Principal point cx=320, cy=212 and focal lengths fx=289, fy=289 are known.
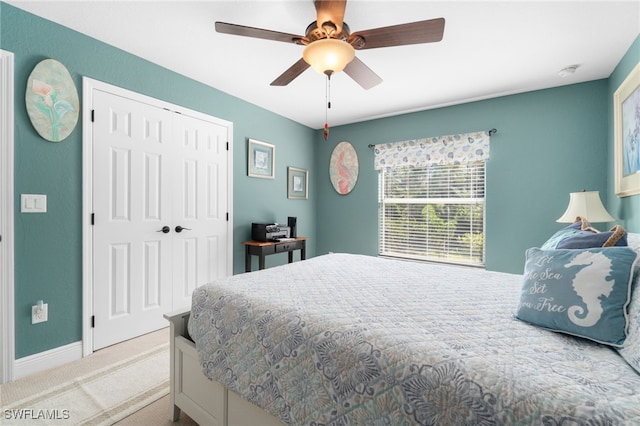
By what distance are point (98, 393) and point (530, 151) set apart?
14.3 feet

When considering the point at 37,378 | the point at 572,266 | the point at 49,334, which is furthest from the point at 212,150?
the point at 572,266

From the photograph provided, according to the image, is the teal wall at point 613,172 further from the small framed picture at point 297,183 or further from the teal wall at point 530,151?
the small framed picture at point 297,183

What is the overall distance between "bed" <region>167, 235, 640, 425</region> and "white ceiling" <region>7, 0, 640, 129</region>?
5.60 ft

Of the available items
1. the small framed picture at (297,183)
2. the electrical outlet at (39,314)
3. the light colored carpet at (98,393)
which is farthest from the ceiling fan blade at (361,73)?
the electrical outlet at (39,314)

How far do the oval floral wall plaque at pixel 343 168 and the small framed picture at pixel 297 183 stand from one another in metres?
0.42

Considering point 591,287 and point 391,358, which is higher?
point 591,287

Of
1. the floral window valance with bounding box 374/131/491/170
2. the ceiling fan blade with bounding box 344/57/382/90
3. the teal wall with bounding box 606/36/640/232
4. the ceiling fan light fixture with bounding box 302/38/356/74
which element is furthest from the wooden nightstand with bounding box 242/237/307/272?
the teal wall with bounding box 606/36/640/232

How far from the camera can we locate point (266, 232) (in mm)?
3457

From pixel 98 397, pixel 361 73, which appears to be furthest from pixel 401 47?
pixel 98 397

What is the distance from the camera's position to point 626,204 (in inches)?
91.0

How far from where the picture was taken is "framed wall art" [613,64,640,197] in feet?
6.74

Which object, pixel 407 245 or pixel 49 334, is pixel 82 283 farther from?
pixel 407 245

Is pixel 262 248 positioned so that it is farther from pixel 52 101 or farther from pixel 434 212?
pixel 434 212

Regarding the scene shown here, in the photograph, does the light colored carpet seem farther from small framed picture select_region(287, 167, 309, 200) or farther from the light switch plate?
small framed picture select_region(287, 167, 309, 200)
